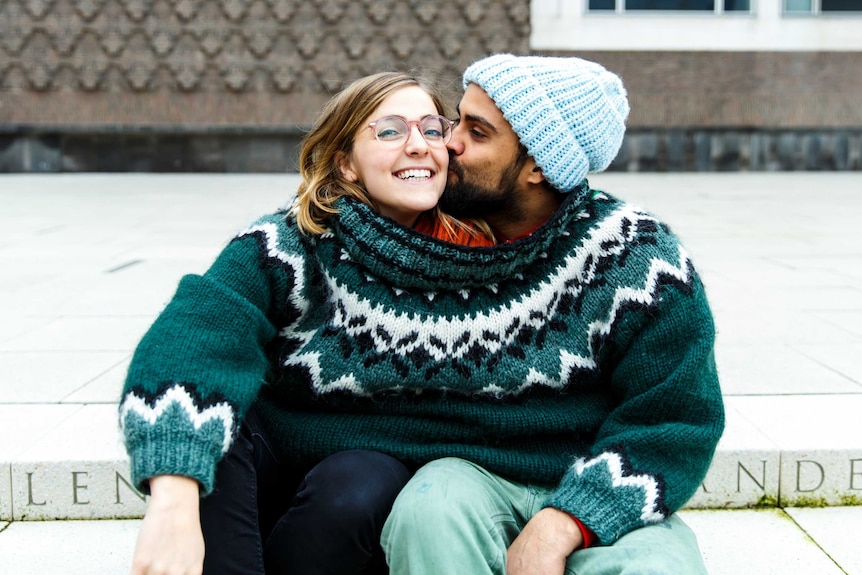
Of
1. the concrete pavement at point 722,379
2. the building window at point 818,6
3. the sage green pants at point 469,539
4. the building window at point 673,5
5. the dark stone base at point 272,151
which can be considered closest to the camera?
the sage green pants at point 469,539

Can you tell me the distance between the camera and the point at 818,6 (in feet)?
50.4

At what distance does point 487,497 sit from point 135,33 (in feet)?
45.3

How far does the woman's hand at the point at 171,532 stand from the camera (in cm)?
162

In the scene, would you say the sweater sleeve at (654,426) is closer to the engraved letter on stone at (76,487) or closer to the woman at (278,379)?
the woman at (278,379)

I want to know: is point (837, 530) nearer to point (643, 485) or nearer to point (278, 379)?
point (643, 485)

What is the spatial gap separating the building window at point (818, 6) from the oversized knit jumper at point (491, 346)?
14826 mm

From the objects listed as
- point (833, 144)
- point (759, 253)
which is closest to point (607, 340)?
point (759, 253)

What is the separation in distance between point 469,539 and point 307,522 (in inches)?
13.1

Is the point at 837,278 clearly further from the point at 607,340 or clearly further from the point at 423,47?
the point at 423,47

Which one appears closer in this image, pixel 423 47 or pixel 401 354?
pixel 401 354

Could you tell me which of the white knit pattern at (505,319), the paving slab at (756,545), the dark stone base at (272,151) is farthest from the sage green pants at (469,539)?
the dark stone base at (272,151)

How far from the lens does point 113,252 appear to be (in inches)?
254

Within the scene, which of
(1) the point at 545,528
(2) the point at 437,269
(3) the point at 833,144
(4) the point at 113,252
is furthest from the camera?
(3) the point at 833,144

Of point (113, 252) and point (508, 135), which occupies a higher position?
point (508, 135)
